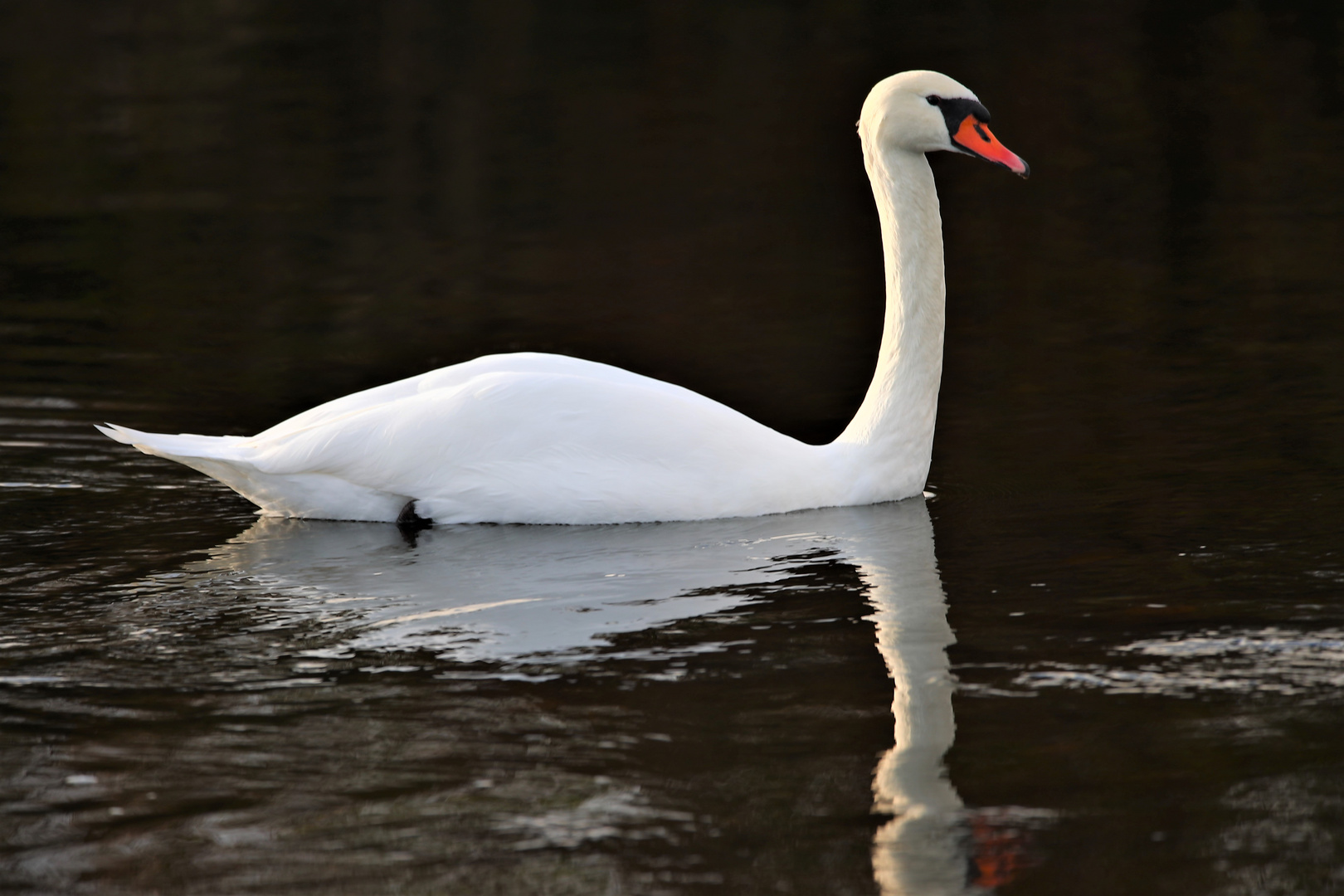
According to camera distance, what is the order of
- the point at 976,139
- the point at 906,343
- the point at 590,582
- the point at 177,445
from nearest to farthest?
the point at 590,582, the point at 177,445, the point at 976,139, the point at 906,343

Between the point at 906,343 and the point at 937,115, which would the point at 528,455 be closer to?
the point at 906,343

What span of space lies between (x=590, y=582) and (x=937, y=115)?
8.85 feet

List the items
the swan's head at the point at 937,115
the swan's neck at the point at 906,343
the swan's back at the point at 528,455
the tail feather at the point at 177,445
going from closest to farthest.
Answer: the swan's back at the point at 528,455
the tail feather at the point at 177,445
the swan's head at the point at 937,115
the swan's neck at the point at 906,343

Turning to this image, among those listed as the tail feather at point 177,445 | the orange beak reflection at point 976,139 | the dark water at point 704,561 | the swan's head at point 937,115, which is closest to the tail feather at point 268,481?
the tail feather at point 177,445

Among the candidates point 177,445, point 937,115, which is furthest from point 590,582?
point 937,115

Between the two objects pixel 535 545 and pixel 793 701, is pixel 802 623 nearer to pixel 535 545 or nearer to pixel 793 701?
pixel 793 701

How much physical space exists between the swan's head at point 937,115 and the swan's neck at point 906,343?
164mm

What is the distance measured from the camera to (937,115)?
848 centimetres

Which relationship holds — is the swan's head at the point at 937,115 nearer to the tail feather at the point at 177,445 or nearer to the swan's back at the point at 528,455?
the swan's back at the point at 528,455

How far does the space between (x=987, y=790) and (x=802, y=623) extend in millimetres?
1729

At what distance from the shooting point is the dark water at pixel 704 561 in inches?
202

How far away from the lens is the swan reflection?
21.1 ft

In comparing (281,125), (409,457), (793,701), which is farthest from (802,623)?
(281,125)

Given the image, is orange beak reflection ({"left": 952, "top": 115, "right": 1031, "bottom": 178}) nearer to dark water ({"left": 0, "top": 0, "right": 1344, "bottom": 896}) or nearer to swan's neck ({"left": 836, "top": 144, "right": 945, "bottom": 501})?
swan's neck ({"left": 836, "top": 144, "right": 945, "bottom": 501})
